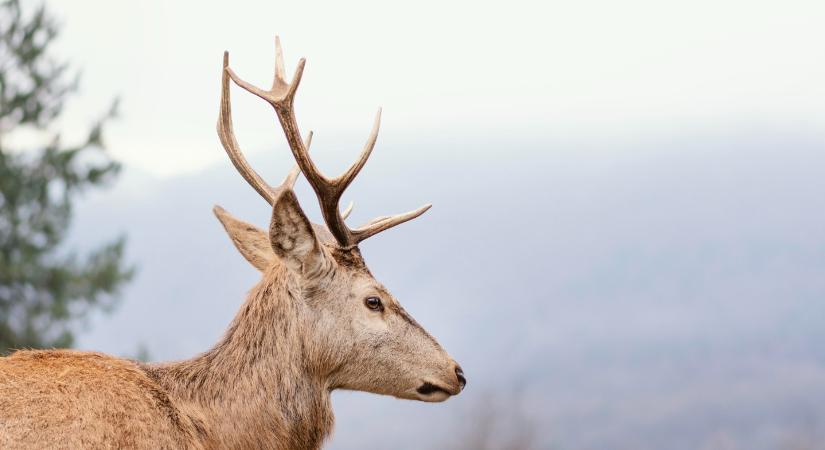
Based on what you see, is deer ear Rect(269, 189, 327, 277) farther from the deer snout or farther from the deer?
the deer snout

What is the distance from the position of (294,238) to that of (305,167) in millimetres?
583

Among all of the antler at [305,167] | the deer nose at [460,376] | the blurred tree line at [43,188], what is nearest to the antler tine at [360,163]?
the antler at [305,167]

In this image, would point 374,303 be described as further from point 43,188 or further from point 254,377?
point 43,188

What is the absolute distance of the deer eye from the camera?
21.0 feet

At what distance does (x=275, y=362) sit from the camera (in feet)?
20.2

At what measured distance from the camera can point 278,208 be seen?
593 centimetres

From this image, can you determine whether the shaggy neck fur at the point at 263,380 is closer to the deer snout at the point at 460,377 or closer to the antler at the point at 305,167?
the antler at the point at 305,167

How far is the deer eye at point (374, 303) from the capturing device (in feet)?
21.0

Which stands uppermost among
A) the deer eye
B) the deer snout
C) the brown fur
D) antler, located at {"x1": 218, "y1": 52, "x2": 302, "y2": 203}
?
antler, located at {"x1": 218, "y1": 52, "x2": 302, "y2": 203}

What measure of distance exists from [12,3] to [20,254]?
6.82 metres

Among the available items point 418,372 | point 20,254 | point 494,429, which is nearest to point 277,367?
point 418,372

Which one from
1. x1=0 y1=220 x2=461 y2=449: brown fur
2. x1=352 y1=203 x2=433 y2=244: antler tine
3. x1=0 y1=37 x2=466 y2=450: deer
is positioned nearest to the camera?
x1=0 y1=220 x2=461 y2=449: brown fur

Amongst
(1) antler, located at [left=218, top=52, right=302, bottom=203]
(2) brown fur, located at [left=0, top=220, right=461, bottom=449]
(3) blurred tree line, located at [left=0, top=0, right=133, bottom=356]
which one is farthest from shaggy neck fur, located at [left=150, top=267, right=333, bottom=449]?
(3) blurred tree line, located at [left=0, top=0, right=133, bottom=356]

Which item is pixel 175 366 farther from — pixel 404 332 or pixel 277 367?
pixel 404 332
